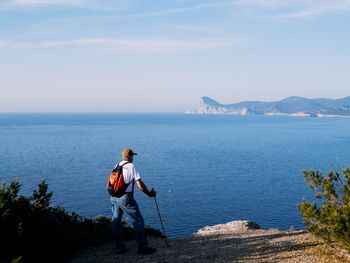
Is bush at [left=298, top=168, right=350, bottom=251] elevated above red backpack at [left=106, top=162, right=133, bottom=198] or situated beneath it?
situated beneath

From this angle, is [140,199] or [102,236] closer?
[102,236]

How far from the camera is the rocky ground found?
984 centimetres

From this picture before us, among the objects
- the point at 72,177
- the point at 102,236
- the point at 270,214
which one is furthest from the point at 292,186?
the point at 102,236

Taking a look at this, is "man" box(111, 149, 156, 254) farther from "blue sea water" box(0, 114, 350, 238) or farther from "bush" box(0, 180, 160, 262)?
"blue sea water" box(0, 114, 350, 238)

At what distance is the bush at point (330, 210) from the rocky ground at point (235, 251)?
2.30ft

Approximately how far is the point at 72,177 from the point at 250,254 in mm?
52955

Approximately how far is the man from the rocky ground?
1.21ft

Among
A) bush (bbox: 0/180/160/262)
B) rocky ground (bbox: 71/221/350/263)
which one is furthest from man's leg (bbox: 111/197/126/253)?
bush (bbox: 0/180/160/262)

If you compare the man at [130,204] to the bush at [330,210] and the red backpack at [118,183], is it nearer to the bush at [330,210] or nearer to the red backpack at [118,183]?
the red backpack at [118,183]

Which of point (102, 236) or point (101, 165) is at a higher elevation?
point (102, 236)

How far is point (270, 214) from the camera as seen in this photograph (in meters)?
44.2

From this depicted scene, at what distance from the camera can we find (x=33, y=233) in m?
9.93

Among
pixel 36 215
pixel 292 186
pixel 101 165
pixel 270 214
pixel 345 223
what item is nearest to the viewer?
pixel 345 223

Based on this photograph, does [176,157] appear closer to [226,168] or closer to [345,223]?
[226,168]
